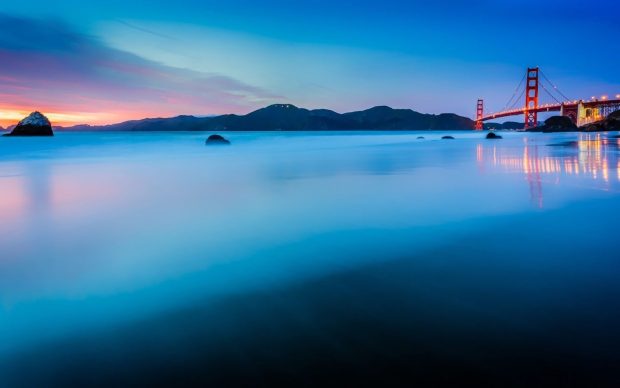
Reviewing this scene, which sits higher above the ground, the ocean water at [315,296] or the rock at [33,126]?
the rock at [33,126]

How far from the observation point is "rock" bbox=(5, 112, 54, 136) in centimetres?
5347

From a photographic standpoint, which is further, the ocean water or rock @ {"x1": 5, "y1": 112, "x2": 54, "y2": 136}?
rock @ {"x1": 5, "y1": 112, "x2": 54, "y2": 136}

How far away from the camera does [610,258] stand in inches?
136

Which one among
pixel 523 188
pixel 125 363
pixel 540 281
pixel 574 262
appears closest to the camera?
pixel 125 363

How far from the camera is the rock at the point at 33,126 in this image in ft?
175

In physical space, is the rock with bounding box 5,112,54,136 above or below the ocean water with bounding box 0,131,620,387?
above

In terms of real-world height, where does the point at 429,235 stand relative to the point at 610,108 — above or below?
below

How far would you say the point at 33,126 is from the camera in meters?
54.0

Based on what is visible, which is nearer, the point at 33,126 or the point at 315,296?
the point at 315,296

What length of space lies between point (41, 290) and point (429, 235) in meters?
3.82

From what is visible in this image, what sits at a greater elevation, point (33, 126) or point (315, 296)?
point (33, 126)

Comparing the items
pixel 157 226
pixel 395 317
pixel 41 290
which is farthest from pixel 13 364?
pixel 157 226

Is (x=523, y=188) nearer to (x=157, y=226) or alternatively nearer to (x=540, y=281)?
(x=540, y=281)

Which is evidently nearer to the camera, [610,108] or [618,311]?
[618,311]
